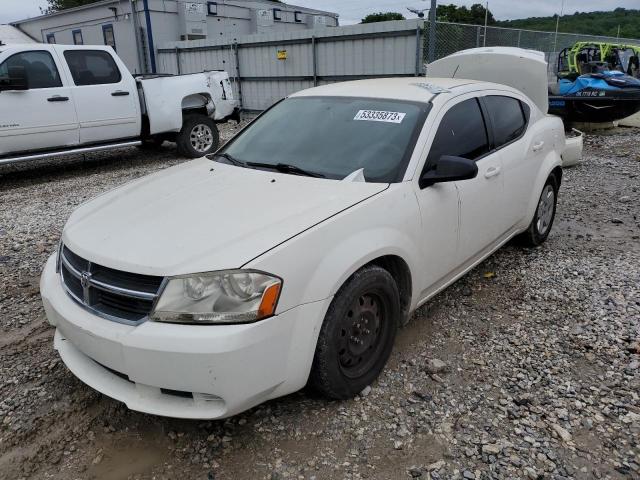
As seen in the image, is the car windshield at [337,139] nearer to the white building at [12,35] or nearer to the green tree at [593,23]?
the white building at [12,35]

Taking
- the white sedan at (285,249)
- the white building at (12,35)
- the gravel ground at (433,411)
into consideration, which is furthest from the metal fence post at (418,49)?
the white building at (12,35)

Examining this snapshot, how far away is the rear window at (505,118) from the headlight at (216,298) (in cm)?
253

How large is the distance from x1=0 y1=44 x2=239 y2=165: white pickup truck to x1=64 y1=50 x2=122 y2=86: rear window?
0.01 m

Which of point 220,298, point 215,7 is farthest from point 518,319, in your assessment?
point 215,7

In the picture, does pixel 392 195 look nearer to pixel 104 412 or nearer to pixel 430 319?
pixel 430 319

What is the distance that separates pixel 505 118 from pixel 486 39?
10634 mm

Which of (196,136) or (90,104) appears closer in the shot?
(90,104)

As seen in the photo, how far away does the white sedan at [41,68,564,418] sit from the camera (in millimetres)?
2227

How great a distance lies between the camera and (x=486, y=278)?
14.6 feet

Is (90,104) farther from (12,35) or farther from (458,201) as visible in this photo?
(12,35)

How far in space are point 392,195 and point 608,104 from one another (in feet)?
34.7

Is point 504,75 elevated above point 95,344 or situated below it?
above

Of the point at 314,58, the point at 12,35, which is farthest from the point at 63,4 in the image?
the point at 314,58

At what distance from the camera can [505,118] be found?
4.22 m
